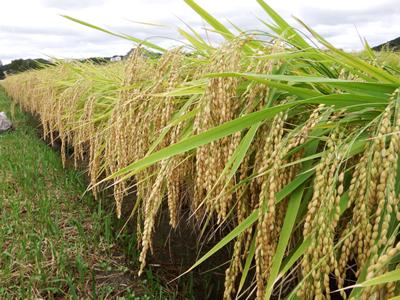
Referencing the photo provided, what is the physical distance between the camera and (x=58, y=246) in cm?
318

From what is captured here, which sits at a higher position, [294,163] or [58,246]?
[294,163]

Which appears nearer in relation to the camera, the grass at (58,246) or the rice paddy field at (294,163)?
the rice paddy field at (294,163)

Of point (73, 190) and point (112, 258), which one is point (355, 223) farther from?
point (73, 190)

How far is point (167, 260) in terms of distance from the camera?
2.37 m

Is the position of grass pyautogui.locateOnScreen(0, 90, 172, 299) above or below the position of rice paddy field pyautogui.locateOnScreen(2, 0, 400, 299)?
below

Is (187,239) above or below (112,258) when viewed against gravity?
above

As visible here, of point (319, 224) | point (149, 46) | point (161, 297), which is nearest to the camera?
point (319, 224)

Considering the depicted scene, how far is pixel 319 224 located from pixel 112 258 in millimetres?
2402

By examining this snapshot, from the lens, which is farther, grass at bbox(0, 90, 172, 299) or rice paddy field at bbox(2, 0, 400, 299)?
grass at bbox(0, 90, 172, 299)

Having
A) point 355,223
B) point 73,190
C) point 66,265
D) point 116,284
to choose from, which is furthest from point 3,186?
point 355,223

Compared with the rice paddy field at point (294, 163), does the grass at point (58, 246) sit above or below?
below

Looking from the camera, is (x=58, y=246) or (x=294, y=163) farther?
(x=58, y=246)

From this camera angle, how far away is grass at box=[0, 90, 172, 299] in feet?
8.55

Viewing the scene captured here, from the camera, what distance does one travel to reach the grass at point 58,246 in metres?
2.61
